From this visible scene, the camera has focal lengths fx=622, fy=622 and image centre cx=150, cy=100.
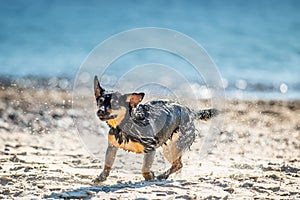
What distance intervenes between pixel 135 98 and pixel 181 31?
16012 mm

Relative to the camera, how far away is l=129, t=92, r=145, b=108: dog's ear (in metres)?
5.40

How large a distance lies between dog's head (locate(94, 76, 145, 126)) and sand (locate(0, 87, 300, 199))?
2.08ft

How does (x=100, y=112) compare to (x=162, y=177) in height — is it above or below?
above

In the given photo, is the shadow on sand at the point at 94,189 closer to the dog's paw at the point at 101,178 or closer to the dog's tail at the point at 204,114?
the dog's paw at the point at 101,178

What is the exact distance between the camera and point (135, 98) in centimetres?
542

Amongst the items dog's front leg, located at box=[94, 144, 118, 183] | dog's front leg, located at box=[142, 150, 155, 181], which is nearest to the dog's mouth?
dog's front leg, located at box=[94, 144, 118, 183]

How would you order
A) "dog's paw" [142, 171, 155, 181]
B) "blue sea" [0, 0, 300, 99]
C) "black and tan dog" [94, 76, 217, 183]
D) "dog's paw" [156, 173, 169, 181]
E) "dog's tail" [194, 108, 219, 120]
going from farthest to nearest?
"blue sea" [0, 0, 300, 99] → "dog's tail" [194, 108, 219, 120] → "dog's paw" [156, 173, 169, 181] → "dog's paw" [142, 171, 155, 181] → "black and tan dog" [94, 76, 217, 183]

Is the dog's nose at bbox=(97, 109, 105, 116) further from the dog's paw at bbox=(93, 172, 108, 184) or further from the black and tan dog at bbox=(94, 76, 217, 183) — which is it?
the dog's paw at bbox=(93, 172, 108, 184)

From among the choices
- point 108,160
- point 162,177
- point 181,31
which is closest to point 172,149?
point 162,177

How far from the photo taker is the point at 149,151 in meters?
5.71

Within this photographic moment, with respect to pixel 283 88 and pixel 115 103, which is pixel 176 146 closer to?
→ pixel 115 103

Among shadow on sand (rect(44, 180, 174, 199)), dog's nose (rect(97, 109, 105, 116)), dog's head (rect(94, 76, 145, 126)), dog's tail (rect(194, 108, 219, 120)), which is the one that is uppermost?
dog's tail (rect(194, 108, 219, 120))

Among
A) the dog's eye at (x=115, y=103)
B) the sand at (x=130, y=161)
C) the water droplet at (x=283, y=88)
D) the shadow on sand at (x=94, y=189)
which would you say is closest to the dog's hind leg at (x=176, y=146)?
the sand at (x=130, y=161)

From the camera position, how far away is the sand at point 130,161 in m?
5.45
